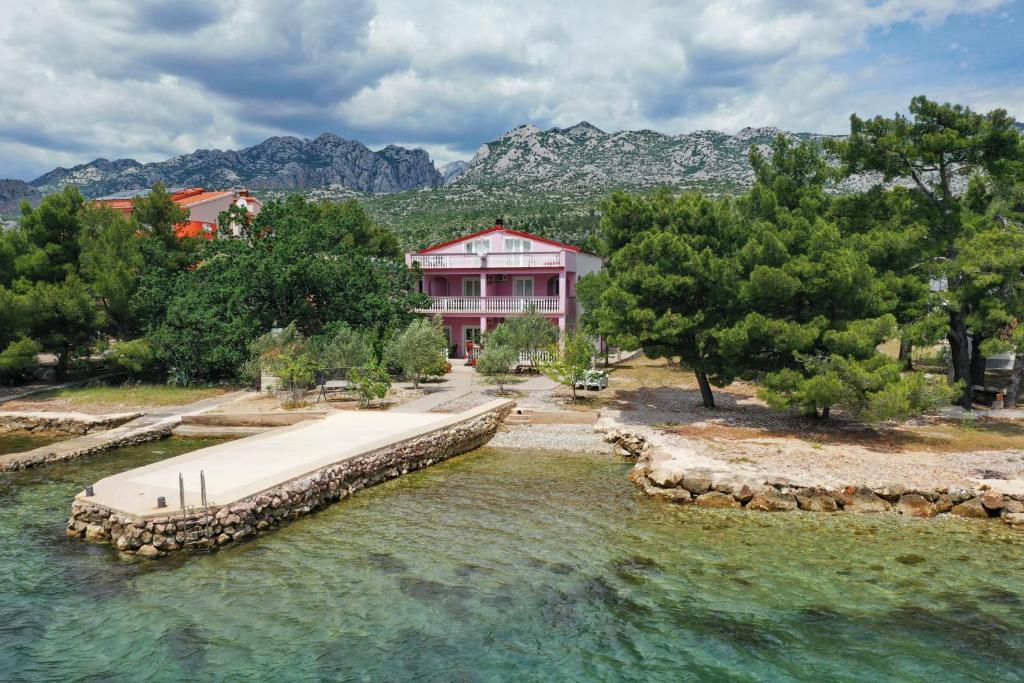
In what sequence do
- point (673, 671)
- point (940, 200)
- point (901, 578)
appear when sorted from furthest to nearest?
point (940, 200) < point (901, 578) < point (673, 671)

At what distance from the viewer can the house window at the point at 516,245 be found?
36.6 m

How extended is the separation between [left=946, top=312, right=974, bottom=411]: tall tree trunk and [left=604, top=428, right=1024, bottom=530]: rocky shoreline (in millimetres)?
10300

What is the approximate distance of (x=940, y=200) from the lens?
22.9 meters

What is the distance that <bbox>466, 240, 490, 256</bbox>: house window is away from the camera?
122ft

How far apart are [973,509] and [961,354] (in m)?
11.9

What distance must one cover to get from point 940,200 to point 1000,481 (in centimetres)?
1253

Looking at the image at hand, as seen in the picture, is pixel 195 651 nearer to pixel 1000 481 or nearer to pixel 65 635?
pixel 65 635

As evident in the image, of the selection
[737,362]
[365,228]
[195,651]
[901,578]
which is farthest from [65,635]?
[365,228]

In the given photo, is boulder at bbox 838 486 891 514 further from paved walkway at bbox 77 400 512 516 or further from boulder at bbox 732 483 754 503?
paved walkway at bbox 77 400 512 516

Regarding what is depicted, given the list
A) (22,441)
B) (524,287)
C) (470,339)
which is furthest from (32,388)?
(524,287)

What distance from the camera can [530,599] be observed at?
10414 millimetres

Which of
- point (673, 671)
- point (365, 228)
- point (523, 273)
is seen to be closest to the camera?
point (673, 671)

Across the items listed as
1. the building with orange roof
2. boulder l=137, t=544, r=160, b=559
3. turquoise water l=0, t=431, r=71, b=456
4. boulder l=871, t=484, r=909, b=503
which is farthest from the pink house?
boulder l=137, t=544, r=160, b=559

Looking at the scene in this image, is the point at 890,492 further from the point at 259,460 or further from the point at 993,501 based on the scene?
the point at 259,460
